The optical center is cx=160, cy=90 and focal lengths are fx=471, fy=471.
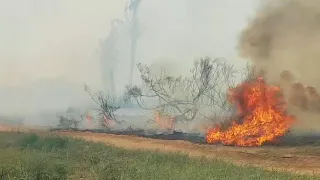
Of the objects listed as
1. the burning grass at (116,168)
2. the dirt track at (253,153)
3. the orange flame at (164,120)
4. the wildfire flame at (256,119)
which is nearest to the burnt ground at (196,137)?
the wildfire flame at (256,119)

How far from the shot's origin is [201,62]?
1751 inches

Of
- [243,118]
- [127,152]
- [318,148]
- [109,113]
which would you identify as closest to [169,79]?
[109,113]

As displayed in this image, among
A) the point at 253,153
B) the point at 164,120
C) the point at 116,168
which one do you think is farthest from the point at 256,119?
the point at 116,168

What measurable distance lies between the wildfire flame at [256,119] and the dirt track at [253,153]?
Answer: 2.02m

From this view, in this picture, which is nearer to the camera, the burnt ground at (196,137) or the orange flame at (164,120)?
the burnt ground at (196,137)

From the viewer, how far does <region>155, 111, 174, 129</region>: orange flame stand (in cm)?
4488

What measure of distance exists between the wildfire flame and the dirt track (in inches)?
79.4

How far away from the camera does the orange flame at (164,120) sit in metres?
44.9

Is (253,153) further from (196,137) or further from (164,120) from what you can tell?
(164,120)

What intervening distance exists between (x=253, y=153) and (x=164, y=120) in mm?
16207

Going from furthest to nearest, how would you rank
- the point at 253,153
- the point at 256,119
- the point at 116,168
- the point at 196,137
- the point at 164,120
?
the point at 164,120 → the point at 196,137 → the point at 256,119 → the point at 253,153 → the point at 116,168

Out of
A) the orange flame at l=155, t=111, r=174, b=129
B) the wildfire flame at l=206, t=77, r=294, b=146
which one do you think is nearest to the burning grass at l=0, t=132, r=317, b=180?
the wildfire flame at l=206, t=77, r=294, b=146

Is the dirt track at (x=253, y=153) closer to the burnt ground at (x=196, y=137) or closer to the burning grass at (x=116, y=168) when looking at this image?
the burnt ground at (x=196, y=137)

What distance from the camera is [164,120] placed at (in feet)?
149
